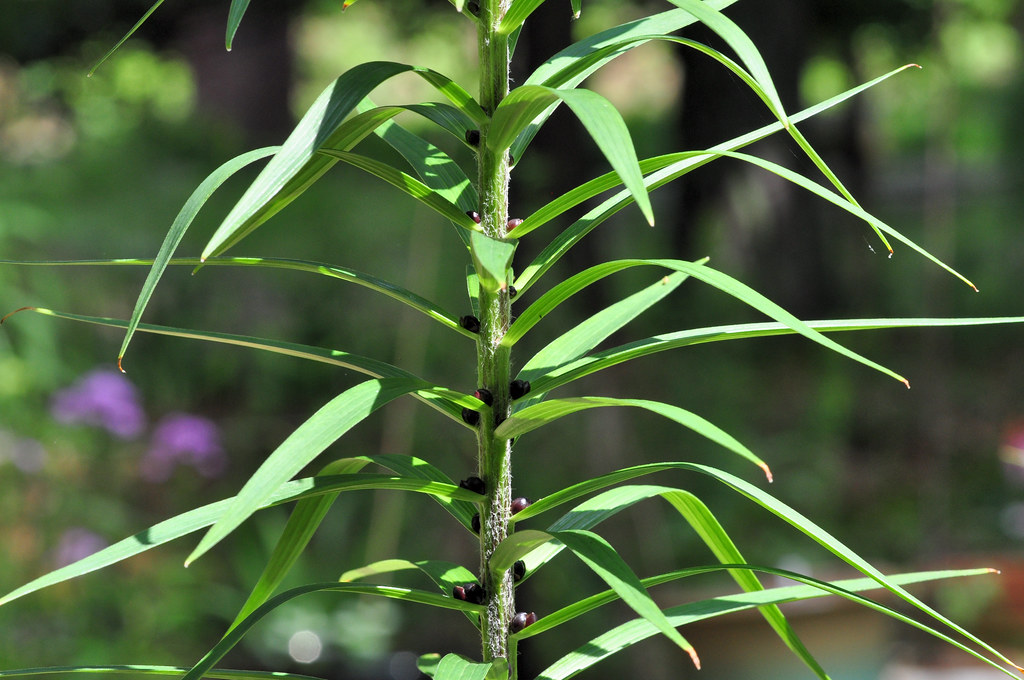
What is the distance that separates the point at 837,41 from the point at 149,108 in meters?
2.12

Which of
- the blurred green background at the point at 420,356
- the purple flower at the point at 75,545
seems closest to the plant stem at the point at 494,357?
the blurred green background at the point at 420,356

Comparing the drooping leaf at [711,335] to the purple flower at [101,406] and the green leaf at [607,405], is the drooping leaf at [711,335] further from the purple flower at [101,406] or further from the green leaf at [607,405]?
the purple flower at [101,406]

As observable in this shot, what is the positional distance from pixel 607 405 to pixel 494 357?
9cm

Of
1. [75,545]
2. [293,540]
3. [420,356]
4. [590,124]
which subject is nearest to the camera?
[590,124]

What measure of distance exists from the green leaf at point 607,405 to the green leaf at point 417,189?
7 centimetres

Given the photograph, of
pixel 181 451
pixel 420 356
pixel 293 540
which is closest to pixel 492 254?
pixel 293 540

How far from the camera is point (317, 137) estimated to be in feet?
0.74

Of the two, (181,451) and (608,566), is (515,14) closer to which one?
(608,566)

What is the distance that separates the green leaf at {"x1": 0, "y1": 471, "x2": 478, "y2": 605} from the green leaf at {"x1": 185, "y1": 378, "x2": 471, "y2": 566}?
27 mm

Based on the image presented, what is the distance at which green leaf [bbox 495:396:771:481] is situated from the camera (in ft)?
0.74

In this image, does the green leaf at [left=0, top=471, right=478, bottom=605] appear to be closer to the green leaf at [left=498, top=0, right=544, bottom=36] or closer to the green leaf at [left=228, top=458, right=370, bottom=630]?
the green leaf at [left=228, top=458, right=370, bottom=630]

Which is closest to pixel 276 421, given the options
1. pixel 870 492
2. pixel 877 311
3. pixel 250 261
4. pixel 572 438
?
pixel 572 438

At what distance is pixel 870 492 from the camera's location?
102 inches

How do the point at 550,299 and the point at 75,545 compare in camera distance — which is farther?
the point at 75,545
